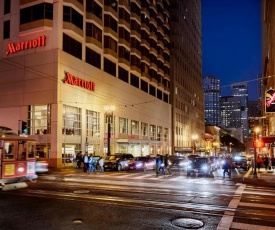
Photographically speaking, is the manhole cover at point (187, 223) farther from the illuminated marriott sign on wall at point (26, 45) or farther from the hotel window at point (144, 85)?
the hotel window at point (144, 85)

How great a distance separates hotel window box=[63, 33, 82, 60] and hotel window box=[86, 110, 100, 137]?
7.70 m

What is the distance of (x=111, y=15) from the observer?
2015 inches

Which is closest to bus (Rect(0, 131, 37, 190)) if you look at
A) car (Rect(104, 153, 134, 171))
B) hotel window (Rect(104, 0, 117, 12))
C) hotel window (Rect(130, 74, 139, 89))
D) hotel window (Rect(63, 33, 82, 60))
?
car (Rect(104, 153, 134, 171))

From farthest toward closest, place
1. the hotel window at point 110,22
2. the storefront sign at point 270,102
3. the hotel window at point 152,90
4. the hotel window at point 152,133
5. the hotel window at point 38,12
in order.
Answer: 1. the hotel window at point 152,90
2. the hotel window at point 152,133
3. the hotel window at point 110,22
4. the hotel window at point 38,12
5. the storefront sign at point 270,102

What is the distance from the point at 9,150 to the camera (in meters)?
14.4

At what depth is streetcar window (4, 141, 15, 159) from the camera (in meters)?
14.2

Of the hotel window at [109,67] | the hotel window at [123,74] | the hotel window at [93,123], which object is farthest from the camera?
the hotel window at [123,74]

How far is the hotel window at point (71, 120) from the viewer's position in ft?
131

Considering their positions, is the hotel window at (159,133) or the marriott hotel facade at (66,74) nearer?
the marriott hotel facade at (66,74)

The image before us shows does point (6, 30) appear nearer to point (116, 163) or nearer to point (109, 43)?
point (109, 43)

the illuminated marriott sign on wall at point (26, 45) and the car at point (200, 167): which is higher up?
the illuminated marriott sign on wall at point (26, 45)

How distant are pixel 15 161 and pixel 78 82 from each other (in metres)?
28.4

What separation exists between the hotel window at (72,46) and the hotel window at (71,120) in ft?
22.8

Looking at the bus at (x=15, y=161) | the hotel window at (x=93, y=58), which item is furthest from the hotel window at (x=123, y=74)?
the bus at (x=15, y=161)
